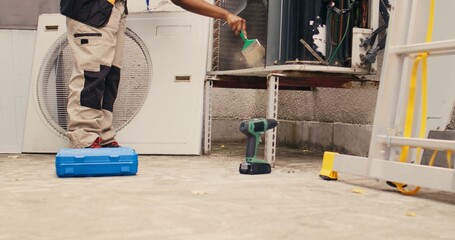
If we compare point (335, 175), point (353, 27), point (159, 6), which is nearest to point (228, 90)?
point (159, 6)

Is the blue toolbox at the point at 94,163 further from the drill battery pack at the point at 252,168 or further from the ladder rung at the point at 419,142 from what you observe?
the ladder rung at the point at 419,142

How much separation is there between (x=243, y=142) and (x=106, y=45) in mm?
1888

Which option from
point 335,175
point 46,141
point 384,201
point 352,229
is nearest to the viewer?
point 352,229

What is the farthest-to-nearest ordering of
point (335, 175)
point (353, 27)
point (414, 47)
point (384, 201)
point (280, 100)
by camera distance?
1. point (280, 100)
2. point (353, 27)
3. point (335, 175)
4. point (414, 47)
5. point (384, 201)

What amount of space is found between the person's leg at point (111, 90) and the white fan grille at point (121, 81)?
21 centimetres

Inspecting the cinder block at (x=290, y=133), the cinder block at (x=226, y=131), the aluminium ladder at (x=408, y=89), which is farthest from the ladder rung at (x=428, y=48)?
the cinder block at (x=226, y=131)

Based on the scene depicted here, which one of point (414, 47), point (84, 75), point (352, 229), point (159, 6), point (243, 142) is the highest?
point (159, 6)

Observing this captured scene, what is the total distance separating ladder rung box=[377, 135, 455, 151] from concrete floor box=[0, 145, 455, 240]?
0.57 ft

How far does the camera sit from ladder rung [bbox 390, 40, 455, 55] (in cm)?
177

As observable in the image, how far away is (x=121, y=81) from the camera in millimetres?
3096

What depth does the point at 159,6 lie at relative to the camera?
3.27 meters

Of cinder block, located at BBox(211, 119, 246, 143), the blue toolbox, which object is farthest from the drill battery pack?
cinder block, located at BBox(211, 119, 246, 143)

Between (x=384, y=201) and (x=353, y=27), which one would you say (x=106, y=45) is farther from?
(x=384, y=201)

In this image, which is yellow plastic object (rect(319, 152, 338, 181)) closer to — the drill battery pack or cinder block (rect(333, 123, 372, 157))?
the drill battery pack
